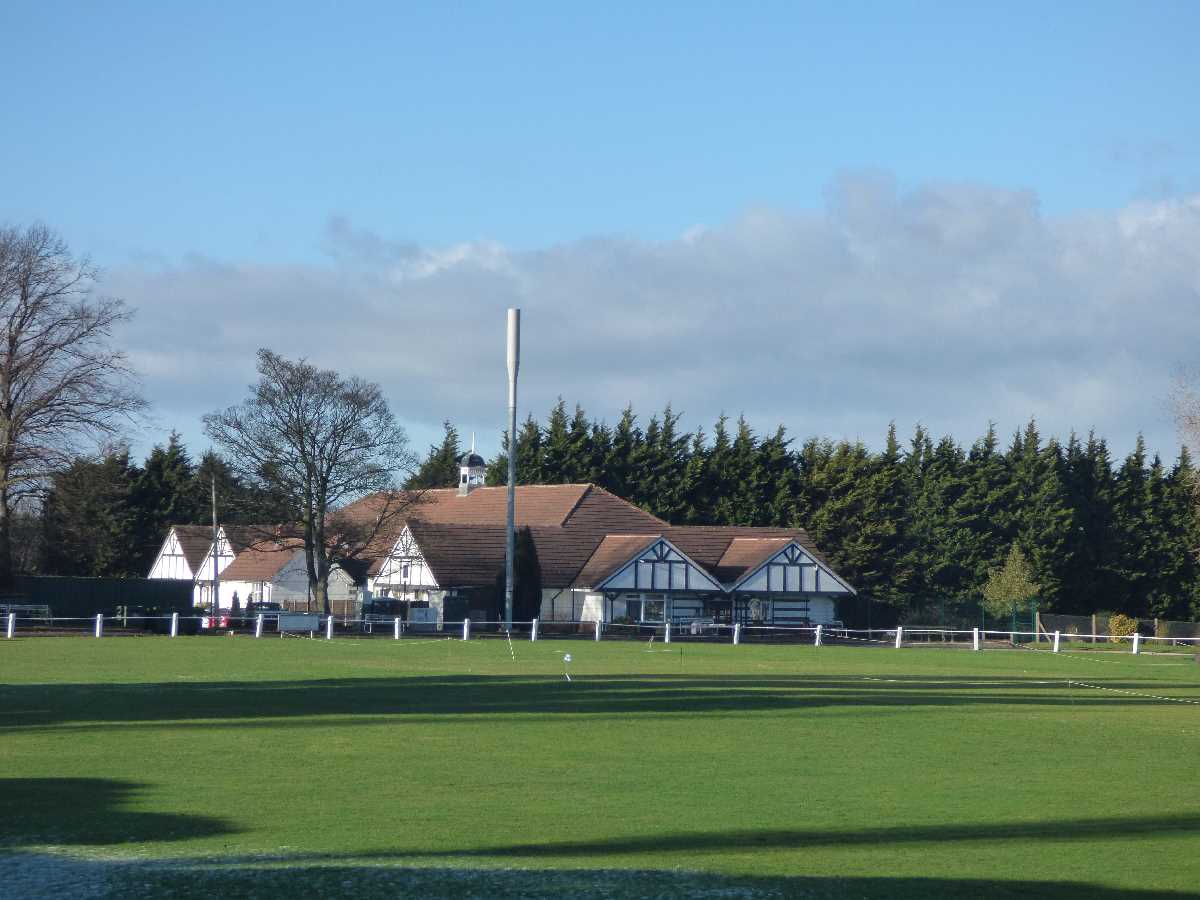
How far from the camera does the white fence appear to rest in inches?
2206

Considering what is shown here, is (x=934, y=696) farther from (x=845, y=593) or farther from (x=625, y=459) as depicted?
(x=625, y=459)

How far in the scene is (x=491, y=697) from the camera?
1040 inches

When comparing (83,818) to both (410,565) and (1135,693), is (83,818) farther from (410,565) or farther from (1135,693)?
(410,565)

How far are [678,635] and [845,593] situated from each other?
13346 millimetres

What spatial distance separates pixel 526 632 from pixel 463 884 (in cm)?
5209

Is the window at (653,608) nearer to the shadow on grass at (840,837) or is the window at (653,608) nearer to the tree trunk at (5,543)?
the tree trunk at (5,543)

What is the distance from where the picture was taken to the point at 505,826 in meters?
12.8

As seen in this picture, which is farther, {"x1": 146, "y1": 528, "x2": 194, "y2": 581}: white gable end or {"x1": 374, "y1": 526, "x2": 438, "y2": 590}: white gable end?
{"x1": 146, "y1": 528, "x2": 194, "y2": 581}: white gable end

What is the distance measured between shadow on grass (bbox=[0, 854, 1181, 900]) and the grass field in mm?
35

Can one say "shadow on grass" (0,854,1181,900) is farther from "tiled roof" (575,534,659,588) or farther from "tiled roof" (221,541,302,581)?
"tiled roof" (221,541,302,581)

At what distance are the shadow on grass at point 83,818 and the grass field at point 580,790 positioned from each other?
5 cm

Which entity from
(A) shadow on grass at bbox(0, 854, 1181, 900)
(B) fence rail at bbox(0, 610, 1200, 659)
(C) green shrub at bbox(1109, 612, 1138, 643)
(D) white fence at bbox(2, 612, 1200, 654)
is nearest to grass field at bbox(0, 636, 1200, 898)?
(A) shadow on grass at bbox(0, 854, 1181, 900)

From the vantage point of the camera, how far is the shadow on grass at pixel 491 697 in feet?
73.5

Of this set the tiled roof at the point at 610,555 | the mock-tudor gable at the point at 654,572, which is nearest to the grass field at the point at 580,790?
the mock-tudor gable at the point at 654,572
